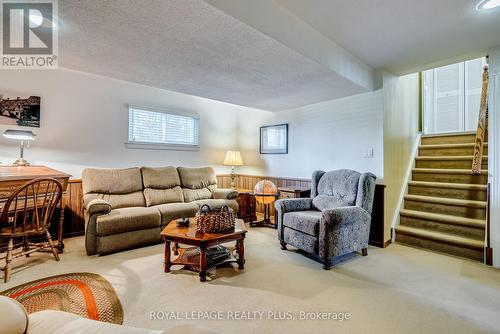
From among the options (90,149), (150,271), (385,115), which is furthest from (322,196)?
(90,149)

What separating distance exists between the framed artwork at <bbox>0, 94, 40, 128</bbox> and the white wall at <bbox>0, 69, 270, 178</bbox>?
0.06 metres

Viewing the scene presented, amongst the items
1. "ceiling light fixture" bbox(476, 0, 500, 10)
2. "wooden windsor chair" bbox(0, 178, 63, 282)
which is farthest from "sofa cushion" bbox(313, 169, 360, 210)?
"wooden windsor chair" bbox(0, 178, 63, 282)

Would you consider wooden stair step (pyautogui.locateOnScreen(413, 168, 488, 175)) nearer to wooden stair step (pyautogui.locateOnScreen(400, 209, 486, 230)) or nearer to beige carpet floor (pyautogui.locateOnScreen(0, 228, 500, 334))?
wooden stair step (pyautogui.locateOnScreen(400, 209, 486, 230))

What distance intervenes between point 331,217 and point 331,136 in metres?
1.74

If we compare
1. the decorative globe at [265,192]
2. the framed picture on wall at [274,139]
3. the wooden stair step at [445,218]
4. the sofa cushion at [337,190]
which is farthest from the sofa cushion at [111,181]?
the wooden stair step at [445,218]

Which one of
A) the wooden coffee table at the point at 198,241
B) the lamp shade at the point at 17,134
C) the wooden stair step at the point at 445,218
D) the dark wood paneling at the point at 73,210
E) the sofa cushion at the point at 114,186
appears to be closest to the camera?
the wooden coffee table at the point at 198,241

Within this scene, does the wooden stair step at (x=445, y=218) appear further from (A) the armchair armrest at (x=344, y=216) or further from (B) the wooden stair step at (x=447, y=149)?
(B) the wooden stair step at (x=447, y=149)

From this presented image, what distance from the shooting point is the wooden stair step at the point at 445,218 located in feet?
9.61

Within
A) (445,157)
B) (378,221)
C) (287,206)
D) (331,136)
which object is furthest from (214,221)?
(445,157)

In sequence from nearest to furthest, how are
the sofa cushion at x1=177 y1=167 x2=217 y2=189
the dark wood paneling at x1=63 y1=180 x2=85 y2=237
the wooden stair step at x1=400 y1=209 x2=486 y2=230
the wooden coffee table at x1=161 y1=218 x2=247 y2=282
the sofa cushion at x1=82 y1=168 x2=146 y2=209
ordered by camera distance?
1. the wooden coffee table at x1=161 y1=218 x2=247 y2=282
2. the wooden stair step at x1=400 y1=209 x2=486 y2=230
3. the sofa cushion at x1=82 y1=168 x2=146 y2=209
4. the dark wood paneling at x1=63 y1=180 x2=85 y2=237
5. the sofa cushion at x1=177 y1=167 x2=217 y2=189

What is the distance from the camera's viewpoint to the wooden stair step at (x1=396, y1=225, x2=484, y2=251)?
2.78 metres

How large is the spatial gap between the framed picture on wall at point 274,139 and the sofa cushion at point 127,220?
97.3 inches

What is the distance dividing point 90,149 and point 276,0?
3.33 meters

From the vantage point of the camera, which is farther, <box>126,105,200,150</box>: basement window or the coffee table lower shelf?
<box>126,105,200,150</box>: basement window
